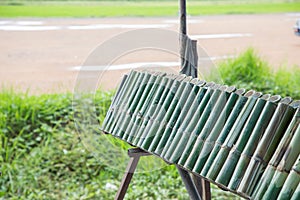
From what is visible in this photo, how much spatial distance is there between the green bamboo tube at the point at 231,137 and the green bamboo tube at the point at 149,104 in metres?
0.23

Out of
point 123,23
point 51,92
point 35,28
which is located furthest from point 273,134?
point 123,23

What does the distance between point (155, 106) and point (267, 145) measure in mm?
312

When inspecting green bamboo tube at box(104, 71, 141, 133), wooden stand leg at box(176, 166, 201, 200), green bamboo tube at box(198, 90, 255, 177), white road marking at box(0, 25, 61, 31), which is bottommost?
white road marking at box(0, 25, 61, 31)

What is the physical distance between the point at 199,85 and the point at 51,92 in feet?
5.60

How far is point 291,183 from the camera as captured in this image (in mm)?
697

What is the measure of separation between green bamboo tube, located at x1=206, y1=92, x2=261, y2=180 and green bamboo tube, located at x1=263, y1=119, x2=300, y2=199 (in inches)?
3.8

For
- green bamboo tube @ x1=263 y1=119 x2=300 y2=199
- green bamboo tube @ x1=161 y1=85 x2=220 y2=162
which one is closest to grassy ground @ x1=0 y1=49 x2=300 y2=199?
green bamboo tube @ x1=161 y1=85 x2=220 y2=162

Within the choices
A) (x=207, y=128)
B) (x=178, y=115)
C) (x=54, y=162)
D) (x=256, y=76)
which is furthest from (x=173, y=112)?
(x=256, y=76)

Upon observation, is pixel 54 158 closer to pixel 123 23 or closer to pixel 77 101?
pixel 77 101

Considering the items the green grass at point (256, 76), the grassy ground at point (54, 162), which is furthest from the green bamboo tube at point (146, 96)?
the green grass at point (256, 76)

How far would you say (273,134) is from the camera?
2.45ft

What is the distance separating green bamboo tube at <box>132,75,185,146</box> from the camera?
0.98 m

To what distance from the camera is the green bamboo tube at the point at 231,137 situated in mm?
799

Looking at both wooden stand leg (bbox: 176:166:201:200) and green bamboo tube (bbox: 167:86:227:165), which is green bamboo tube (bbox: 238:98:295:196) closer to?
green bamboo tube (bbox: 167:86:227:165)
